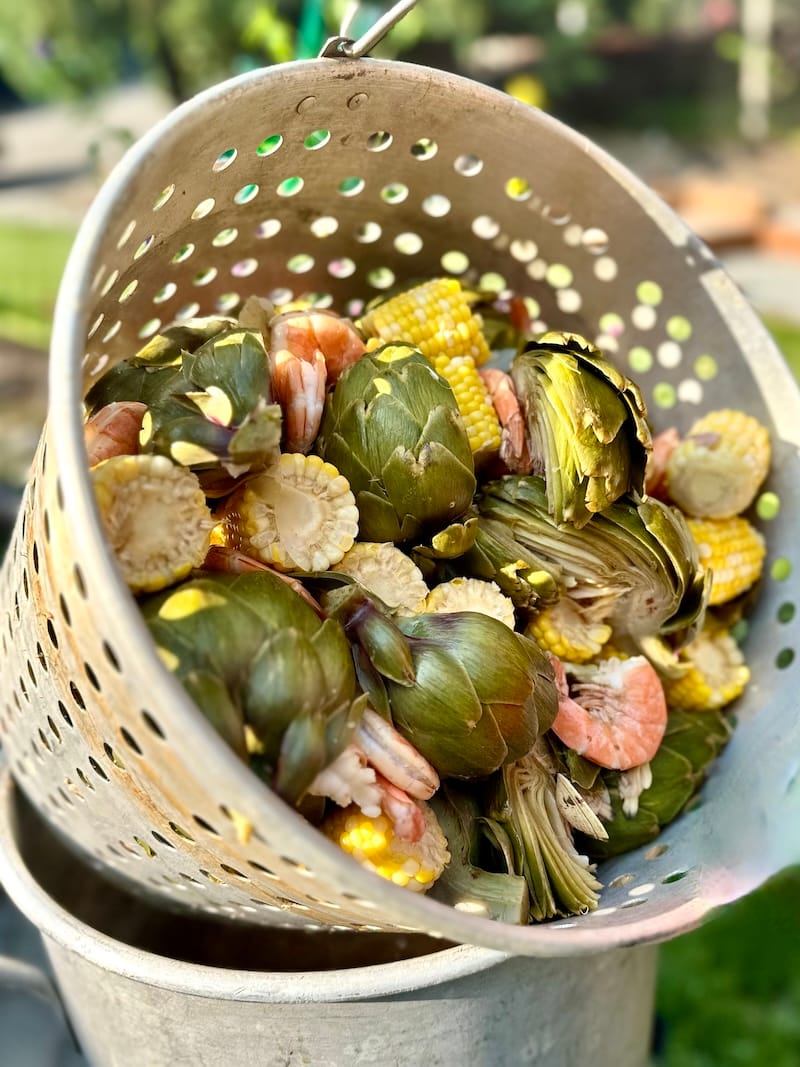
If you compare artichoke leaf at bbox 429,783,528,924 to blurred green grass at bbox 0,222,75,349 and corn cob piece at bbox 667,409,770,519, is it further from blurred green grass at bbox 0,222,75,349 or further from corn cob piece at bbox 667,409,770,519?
blurred green grass at bbox 0,222,75,349

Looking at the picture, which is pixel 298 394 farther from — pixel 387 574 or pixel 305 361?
pixel 387 574

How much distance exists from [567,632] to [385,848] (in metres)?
0.31

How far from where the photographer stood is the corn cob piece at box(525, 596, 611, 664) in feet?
3.18

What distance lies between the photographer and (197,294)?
1.09 meters

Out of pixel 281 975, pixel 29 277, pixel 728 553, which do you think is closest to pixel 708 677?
pixel 728 553

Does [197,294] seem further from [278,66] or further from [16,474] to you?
[16,474]

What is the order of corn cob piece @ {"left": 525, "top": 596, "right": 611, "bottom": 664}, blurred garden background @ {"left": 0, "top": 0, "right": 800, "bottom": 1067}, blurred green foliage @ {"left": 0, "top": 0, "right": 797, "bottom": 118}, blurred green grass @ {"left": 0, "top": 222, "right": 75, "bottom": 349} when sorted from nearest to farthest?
1. corn cob piece @ {"left": 525, "top": 596, "right": 611, "bottom": 664}
2. blurred garden background @ {"left": 0, "top": 0, "right": 800, "bottom": 1067}
3. blurred green grass @ {"left": 0, "top": 222, "right": 75, "bottom": 349}
4. blurred green foliage @ {"left": 0, "top": 0, "right": 797, "bottom": 118}

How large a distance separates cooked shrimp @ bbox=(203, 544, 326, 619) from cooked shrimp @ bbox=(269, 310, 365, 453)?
0.14 m

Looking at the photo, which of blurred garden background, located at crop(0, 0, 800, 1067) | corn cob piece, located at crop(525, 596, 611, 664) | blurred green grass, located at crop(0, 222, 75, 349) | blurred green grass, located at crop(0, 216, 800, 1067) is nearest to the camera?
corn cob piece, located at crop(525, 596, 611, 664)

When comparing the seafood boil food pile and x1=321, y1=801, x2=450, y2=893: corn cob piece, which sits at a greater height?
the seafood boil food pile

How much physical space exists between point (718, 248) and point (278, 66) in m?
3.74

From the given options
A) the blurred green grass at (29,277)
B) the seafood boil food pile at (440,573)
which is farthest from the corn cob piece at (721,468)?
the blurred green grass at (29,277)

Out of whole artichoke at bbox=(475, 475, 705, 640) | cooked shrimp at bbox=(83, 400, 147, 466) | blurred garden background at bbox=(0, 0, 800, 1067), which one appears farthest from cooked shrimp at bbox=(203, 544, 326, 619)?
blurred garden background at bbox=(0, 0, 800, 1067)

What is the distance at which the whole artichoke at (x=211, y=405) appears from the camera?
2.55 feet
